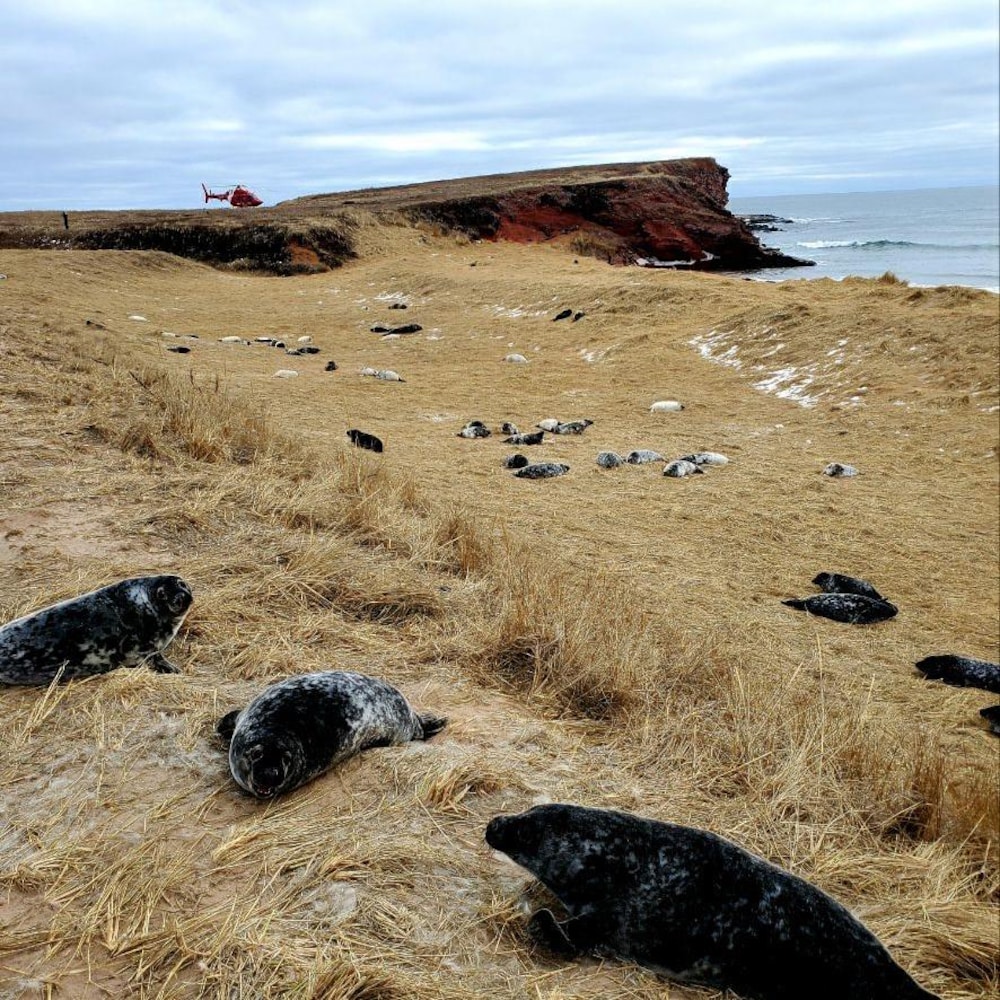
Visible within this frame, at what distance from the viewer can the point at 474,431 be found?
39.0 feet

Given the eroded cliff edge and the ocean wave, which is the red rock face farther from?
the ocean wave

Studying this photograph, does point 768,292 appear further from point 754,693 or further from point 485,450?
point 754,693

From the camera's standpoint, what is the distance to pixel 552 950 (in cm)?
239

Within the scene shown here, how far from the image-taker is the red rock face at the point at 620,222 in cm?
4147

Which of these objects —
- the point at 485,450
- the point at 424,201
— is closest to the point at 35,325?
the point at 485,450

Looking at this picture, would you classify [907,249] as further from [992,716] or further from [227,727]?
[227,727]

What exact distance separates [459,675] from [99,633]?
5.88ft

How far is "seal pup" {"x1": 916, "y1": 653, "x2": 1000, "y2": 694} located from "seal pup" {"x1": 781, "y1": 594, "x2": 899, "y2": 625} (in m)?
0.75

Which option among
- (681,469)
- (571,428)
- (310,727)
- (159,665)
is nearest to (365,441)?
(571,428)

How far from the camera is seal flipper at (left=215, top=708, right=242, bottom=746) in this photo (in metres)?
3.31

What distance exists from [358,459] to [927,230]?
258 ft

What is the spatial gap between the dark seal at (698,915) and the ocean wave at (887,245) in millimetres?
58601

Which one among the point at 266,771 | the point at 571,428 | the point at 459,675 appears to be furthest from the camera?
the point at 571,428

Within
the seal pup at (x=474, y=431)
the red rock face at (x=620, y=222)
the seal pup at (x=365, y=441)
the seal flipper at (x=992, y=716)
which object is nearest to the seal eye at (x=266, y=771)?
the seal flipper at (x=992, y=716)
